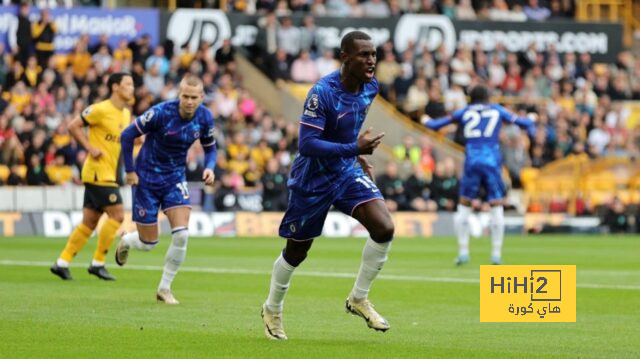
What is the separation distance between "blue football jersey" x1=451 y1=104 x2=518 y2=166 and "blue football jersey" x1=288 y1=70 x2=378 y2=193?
1007 centimetres

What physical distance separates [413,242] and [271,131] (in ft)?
23.7

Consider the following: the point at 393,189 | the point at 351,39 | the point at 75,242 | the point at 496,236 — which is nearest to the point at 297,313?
the point at 351,39

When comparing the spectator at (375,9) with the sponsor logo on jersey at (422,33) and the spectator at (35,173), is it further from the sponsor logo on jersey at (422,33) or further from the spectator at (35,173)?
the spectator at (35,173)

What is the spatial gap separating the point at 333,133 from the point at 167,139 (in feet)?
13.7

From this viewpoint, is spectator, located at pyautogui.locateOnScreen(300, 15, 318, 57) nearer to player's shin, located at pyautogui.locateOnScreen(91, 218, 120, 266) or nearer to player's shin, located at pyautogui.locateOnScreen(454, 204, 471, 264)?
player's shin, located at pyautogui.locateOnScreen(454, 204, 471, 264)

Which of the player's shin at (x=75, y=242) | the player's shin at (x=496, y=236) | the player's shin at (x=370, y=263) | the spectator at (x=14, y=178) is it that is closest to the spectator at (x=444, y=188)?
the spectator at (x=14, y=178)

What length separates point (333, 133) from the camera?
448 inches

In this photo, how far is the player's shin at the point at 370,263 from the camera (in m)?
11.6

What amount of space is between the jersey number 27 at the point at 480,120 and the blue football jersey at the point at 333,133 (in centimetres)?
1011

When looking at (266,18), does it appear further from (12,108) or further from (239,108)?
(12,108)

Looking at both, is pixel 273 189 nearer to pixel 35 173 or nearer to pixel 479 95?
pixel 35 173

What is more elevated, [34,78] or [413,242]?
[34,78]

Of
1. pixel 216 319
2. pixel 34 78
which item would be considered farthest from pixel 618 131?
pixel 216 319

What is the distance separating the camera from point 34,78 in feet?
110
